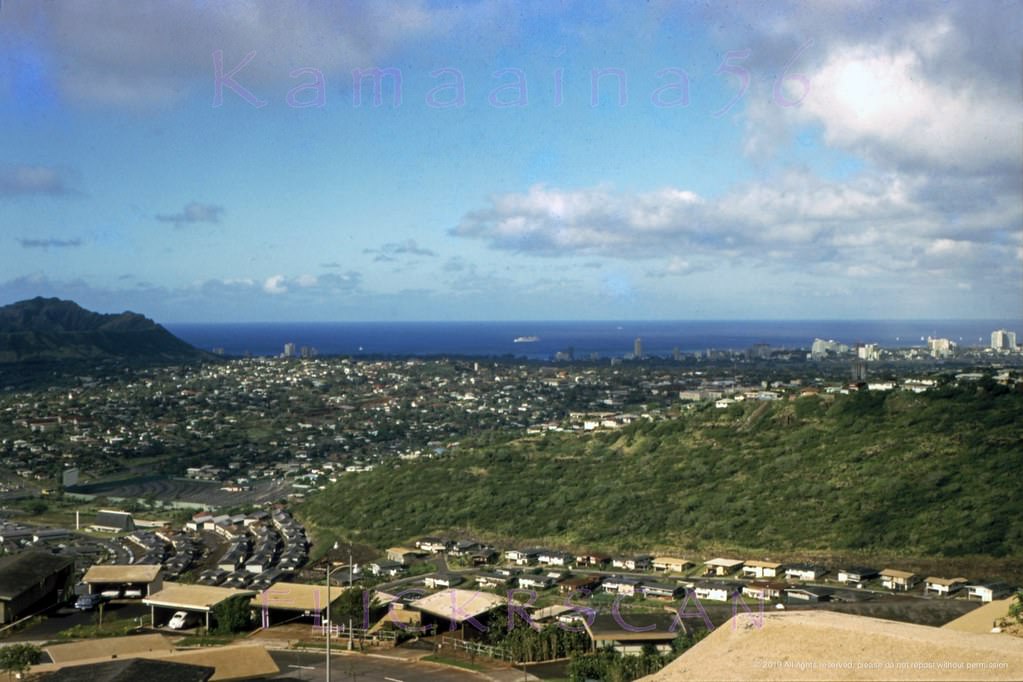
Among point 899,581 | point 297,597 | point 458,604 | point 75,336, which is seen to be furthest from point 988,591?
point 75,336

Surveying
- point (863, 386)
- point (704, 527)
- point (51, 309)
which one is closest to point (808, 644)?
point (704, 527)

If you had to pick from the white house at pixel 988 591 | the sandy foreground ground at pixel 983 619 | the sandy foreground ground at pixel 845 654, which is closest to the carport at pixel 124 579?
the sandy foreground ground at pixel 845 654

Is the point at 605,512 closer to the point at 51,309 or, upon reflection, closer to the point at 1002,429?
the point at 1002,429

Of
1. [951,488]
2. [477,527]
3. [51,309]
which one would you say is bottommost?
[477,527]

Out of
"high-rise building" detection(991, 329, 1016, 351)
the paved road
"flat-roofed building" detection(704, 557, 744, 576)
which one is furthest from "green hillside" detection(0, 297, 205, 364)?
the paved road

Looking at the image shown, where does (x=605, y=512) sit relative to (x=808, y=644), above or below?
below

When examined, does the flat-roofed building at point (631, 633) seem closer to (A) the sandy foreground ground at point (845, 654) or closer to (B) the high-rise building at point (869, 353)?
(A) the sandy foreground ground at point (845, 654)

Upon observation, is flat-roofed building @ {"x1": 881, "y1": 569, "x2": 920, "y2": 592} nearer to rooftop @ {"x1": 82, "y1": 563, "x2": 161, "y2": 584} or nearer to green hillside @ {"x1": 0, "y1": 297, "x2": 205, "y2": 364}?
rooftop @ {"x1": 82, "y1": 563, "x2": 161, "y2": 584}
